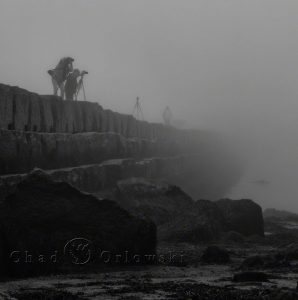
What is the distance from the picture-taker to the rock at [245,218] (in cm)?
1773

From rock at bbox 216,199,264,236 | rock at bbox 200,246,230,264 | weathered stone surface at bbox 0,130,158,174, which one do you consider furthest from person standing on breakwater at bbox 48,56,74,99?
rock at bbox 200,246,230,264

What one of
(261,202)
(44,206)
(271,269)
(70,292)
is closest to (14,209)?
(44,206)

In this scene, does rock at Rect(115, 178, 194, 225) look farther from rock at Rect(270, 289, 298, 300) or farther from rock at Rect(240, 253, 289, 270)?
rock at Rect(270, 289, 298, 300)

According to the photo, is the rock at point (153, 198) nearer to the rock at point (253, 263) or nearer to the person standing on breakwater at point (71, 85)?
the person standing on breakwater at point (71, 85)

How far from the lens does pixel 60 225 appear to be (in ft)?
35.0

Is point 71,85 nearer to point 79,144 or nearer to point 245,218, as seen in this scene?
point 79,144

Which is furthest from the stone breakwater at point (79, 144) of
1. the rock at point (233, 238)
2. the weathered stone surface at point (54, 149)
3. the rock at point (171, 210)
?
the rock at point (233, 238)

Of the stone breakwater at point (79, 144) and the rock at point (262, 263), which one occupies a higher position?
the stone breakwater at point (79, 144)

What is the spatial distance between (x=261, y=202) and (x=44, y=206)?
29866 millimetres

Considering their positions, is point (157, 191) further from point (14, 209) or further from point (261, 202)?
point (261, 202)

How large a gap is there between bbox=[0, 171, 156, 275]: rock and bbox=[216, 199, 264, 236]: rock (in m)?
6.94

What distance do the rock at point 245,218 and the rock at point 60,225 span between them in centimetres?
694

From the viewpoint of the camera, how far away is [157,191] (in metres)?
19.6

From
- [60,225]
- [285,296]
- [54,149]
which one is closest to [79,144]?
[54,149]
